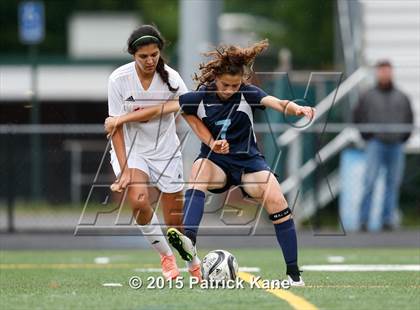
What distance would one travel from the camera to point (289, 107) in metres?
9.03

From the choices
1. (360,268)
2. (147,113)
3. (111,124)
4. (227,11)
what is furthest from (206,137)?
(227,11)

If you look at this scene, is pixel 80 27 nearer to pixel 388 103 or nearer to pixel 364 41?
pixel 364 41

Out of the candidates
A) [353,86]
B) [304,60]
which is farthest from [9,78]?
[353,86]

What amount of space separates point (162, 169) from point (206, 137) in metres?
0.71

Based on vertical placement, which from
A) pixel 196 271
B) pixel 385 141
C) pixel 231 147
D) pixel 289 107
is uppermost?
pixel 289 107

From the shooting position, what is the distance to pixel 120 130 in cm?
984

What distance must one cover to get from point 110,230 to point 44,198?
1.94 metres

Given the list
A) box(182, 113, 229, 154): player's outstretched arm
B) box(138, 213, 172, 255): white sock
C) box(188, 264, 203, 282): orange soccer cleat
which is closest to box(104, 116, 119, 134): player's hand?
box(182, 113, 229, 154): player's outstretched arm

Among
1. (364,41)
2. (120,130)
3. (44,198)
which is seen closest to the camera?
(120,130)

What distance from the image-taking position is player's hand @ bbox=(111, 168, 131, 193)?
31.0 ft

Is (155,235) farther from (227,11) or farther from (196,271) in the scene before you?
(227,11)

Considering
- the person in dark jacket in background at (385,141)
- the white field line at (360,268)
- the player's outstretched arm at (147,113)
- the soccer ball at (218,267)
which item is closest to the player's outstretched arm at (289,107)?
the player's outstretched arm at (147,113)

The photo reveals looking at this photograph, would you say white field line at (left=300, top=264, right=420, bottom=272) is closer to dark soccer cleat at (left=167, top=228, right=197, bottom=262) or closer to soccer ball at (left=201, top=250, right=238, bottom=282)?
soccer ball at (left=201, top=250, right=238, bottom=282)

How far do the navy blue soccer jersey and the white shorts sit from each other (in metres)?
0.55
